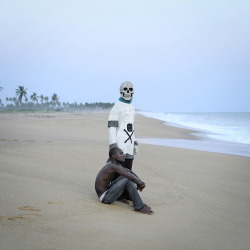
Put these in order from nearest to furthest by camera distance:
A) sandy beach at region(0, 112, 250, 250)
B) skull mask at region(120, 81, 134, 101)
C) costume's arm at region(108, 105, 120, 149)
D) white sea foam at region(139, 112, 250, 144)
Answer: sandy beach at region(0, 112, 250, 250)
costume's arm at region(108, 105, 120, 149)
skull mask at region(120, 81, 134, 101)
white sea foam at region(139, 112, 250, 144)

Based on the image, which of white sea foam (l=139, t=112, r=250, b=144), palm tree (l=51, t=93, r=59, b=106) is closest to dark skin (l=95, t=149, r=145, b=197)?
white sea foam (l=139, t=112, r=250, b=144)

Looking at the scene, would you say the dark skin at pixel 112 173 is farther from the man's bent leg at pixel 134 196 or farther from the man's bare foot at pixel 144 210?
the man's bare foot at pixel 144 210

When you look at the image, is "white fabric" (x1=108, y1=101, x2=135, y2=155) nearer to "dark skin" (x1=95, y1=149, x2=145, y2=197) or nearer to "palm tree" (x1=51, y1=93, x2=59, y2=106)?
"dark skin" (x1=95, y1=149, x2=145, y2=197)

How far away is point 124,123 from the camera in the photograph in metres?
5.27

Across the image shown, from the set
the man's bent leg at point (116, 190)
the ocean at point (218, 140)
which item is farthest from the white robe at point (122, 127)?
the ocean at point (218, 140)

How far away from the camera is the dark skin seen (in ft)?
15.5

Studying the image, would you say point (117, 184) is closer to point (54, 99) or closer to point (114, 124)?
point (114, 124)

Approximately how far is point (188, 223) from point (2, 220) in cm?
270

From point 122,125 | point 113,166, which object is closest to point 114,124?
point 122,125

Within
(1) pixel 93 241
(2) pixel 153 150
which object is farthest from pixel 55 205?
(2) pixel 153 150

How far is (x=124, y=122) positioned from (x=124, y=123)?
0.02 m

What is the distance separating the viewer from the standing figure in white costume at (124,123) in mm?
5211

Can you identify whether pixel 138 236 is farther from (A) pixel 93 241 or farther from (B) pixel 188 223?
(B) pixel 188 223

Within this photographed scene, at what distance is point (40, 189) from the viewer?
527 centimetres
